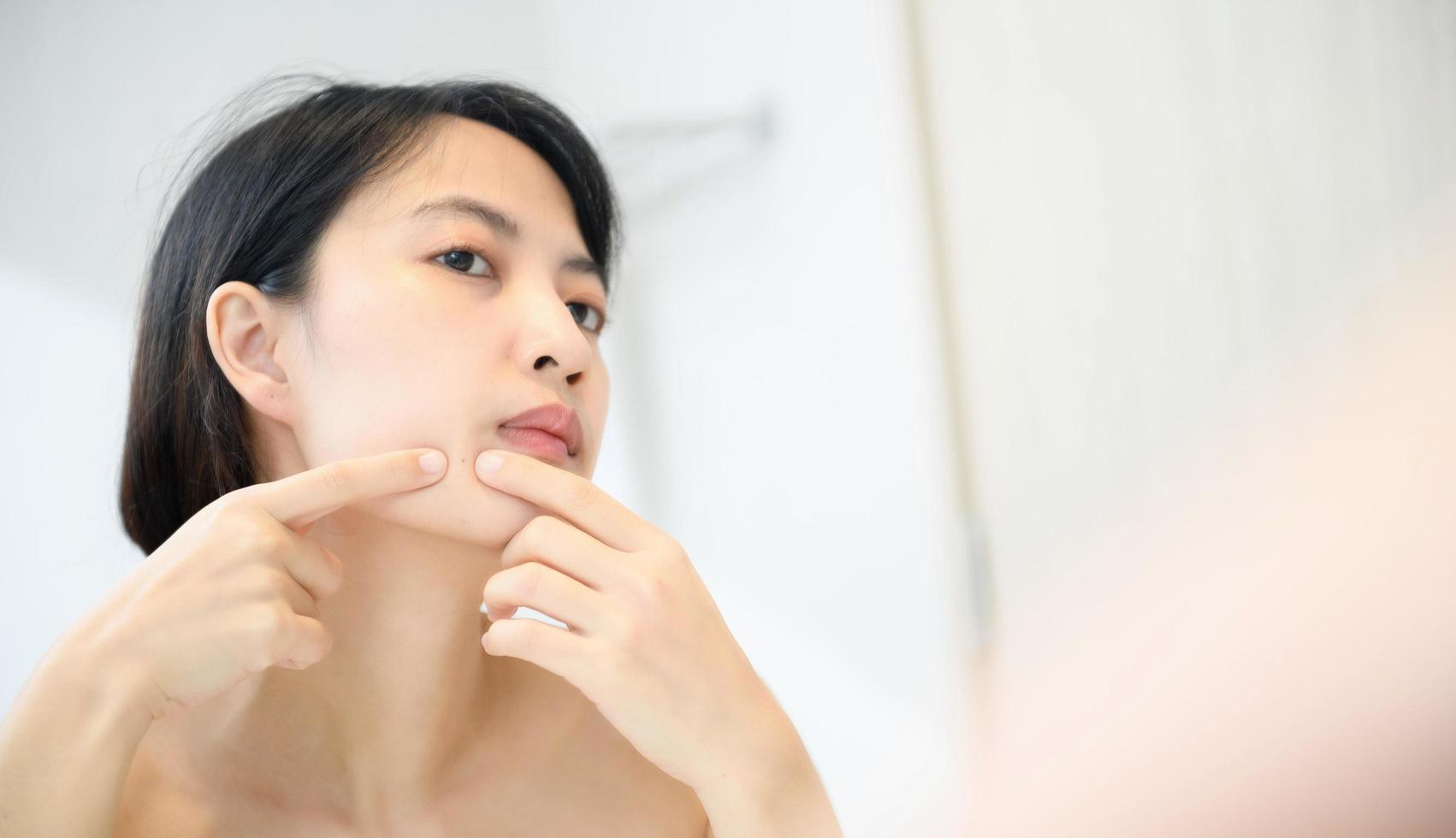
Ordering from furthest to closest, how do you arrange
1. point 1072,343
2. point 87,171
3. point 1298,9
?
1. point 87,171
2. point 1072,343
3. point 1298,9

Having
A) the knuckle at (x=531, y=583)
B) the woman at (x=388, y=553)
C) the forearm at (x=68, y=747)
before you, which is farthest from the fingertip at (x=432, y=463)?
the forearm at (x=68, y=747)

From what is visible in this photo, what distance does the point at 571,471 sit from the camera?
0.78 metres

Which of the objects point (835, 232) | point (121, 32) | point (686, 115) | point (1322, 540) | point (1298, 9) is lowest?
point (1322, 540)

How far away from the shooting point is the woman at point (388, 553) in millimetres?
622

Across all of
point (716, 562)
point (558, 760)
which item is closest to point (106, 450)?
point (558, 760)

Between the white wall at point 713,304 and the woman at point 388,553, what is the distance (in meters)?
0.39

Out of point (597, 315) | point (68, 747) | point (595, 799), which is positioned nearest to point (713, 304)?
point (597, 315)

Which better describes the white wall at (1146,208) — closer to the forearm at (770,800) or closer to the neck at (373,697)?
the forearm at (770,800)

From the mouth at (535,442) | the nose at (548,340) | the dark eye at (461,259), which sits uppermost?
the dark eye at (461,259)

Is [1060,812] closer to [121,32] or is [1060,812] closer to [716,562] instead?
[716,562]

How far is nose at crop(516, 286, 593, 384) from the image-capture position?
0.74m

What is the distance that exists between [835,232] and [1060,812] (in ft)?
2.59

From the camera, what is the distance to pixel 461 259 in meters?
0.77

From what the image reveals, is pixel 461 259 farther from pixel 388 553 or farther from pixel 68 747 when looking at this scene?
pixel 68 747
